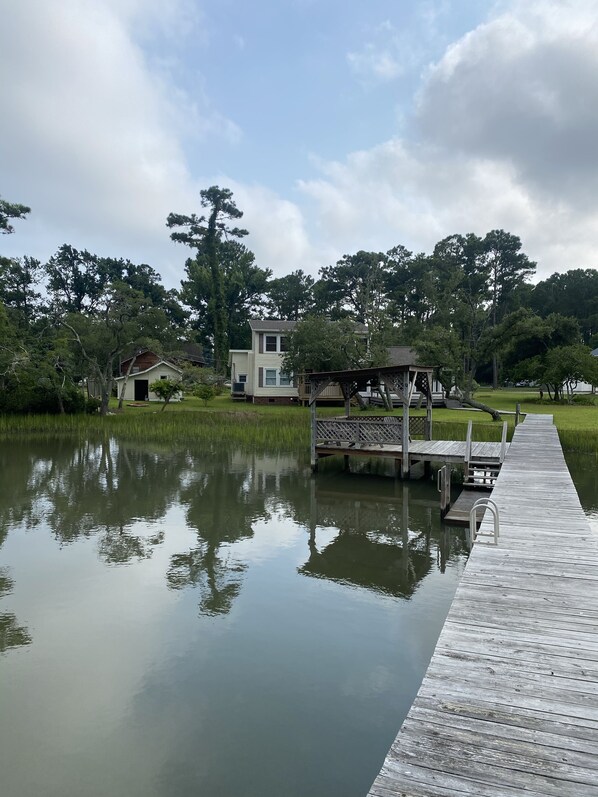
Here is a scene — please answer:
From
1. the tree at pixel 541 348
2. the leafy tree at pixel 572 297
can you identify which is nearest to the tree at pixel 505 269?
the leafy tree at pixel 572 297

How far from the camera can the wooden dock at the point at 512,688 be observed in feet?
8.89

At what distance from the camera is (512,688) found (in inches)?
140

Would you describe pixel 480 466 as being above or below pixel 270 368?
below

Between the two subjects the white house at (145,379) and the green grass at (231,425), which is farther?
the white house at (145,379)

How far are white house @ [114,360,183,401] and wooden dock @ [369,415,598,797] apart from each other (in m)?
37.3

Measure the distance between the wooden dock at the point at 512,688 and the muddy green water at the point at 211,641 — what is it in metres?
1.21

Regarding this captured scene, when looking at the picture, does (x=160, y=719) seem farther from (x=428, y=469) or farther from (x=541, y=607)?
(x=428, y=469)

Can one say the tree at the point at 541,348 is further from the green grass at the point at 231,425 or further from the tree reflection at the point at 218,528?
the tree reflection at the point at 218,528

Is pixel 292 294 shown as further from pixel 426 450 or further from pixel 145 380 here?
pixel 426 450

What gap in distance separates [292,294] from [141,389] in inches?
853

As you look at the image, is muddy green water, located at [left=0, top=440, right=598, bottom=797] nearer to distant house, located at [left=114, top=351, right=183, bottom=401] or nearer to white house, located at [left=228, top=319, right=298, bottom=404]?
white house, located at [left=228, top=319, right=298, bottom=404]

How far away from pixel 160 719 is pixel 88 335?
30.3 meters

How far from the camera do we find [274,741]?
15.2 ft

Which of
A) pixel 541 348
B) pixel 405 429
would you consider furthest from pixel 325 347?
pixel 541 348
